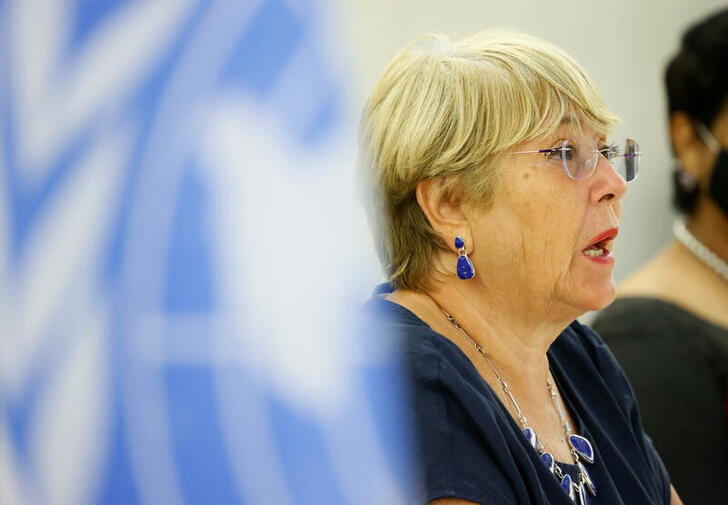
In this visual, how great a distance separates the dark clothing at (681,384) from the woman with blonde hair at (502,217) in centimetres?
69

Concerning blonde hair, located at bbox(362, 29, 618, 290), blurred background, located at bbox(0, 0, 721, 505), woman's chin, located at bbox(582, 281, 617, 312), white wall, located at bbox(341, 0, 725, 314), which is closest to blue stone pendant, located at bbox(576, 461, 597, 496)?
woman's chin, located at bbox(582, 281, 617, 312)

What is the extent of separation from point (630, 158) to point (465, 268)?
1.15ft

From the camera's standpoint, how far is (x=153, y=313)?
0.80 metres

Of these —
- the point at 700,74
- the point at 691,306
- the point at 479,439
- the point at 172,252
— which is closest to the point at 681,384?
the point at 691,306

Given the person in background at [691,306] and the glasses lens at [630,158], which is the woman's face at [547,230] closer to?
the glasses lens at [630,158]

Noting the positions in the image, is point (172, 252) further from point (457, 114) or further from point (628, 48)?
point (628, 48)

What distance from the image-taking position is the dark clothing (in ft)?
7.48

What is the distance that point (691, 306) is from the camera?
244cm

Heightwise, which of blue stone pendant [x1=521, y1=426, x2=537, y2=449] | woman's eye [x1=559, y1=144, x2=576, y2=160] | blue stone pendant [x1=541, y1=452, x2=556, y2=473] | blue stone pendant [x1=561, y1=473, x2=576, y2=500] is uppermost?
woman's eye [x1=559, y1=144, x2=576, y2=160]

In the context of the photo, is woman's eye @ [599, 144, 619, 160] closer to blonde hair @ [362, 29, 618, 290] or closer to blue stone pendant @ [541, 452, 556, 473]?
blonde hair @ [362, 29, 618, 290]

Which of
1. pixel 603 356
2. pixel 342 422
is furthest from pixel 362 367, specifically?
pixel 603 356

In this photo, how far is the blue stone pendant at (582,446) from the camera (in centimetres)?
161

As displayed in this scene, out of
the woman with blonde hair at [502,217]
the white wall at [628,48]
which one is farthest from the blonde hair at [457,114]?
the white wall at [628,48]

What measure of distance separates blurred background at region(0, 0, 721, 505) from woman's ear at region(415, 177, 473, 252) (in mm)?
642
